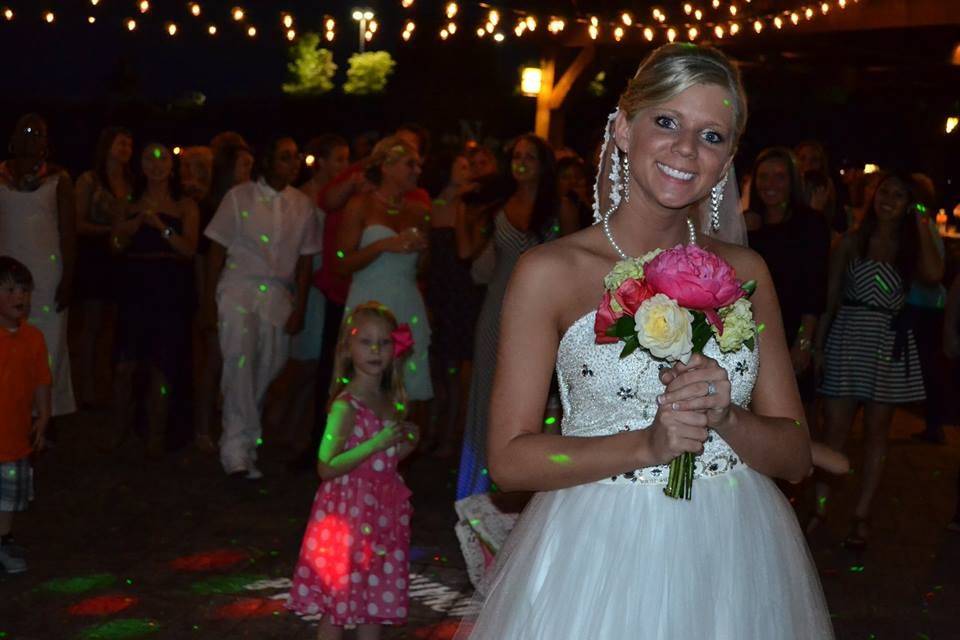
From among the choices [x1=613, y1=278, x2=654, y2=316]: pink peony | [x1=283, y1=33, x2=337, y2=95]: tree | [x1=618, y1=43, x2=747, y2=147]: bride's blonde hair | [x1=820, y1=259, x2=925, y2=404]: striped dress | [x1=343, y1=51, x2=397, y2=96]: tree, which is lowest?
[x1=820, y1=259, x2=925, y2=404]: striped dress

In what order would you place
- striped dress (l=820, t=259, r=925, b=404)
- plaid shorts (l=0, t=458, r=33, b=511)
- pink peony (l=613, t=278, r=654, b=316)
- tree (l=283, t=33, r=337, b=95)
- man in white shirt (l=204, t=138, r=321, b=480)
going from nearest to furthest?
pink peony (l=613, t=278, r=654, b=316) < plaid shorts (l=0, t=458, r=33, b=511) < striped dress (l=820, t=259, r=925, b=404) < man in white shirt (l=204, t=138, r=321, b=480) < tree (l=283, t=33, r=337, b=95)

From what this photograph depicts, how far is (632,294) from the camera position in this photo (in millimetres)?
2643

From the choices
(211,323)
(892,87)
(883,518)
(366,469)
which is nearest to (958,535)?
(883,518)

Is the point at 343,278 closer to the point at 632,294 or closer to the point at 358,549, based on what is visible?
the point at 358,549

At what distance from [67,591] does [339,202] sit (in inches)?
129

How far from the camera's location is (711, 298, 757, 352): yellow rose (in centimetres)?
268

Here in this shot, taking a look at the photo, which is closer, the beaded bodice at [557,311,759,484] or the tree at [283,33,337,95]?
the beaded bodice at [557,311,759,484]

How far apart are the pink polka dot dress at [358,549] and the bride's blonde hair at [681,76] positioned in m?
2.64

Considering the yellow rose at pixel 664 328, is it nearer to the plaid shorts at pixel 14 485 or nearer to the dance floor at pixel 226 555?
the dance floor at pixel 226 555

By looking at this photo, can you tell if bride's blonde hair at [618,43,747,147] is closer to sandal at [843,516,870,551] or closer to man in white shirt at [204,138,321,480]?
sandal at [843,516,870,551]

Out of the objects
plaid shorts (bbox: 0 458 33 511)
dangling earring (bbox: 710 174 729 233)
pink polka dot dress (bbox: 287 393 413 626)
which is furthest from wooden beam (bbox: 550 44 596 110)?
dangling earring (bbox: 710 174 729 233)

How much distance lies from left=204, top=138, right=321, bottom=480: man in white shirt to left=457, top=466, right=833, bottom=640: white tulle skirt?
17.9 feet

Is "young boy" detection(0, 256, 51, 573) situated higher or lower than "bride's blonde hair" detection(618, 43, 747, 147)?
lower

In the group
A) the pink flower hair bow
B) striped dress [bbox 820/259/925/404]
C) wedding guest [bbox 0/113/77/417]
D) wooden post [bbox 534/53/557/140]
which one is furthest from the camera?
wooden post [bbox 534/53/557/140]
